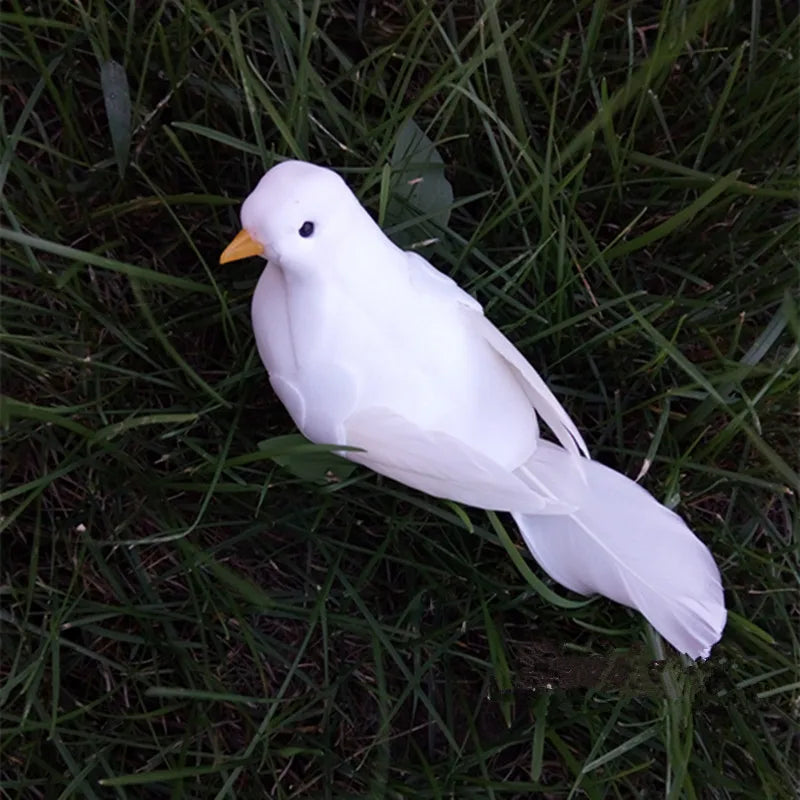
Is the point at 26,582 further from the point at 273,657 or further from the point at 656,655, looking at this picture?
the point at 656,655

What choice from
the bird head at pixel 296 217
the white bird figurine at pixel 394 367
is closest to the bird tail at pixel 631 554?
the white bird figurine at pixel 394 367

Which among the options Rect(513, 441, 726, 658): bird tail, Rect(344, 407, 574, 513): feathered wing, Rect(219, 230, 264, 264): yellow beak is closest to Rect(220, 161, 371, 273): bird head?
Rect(219, 230, 264, 264): yellow beak

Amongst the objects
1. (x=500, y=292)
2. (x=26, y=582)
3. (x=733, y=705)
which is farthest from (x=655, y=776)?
(x=26, y=582)

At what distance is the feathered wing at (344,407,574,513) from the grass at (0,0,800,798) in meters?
0.14

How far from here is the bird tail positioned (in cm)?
70

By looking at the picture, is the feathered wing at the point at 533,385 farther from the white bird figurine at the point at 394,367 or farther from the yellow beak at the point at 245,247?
the yellow beak at the point at 245,247

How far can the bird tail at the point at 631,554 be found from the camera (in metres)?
0.70

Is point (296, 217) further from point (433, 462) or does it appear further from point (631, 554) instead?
point (631, 554)

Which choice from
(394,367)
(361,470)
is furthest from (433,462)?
(361,470)

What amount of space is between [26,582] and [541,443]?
1.64 feet

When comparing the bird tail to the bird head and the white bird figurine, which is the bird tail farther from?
the bird head

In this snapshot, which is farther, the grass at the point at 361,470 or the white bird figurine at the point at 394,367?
the grass at the point at 361,470

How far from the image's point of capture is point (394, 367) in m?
0.61

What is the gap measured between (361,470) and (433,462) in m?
0.18
